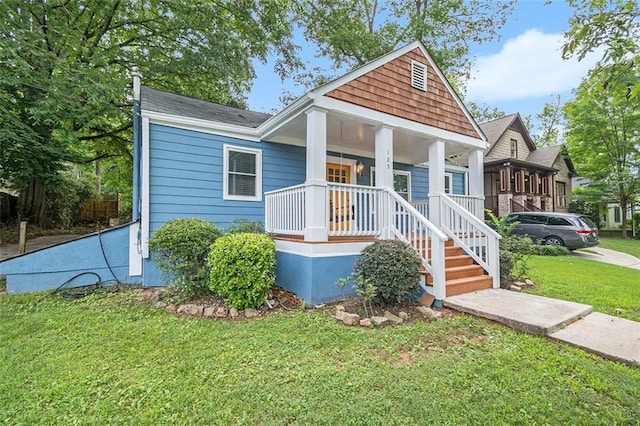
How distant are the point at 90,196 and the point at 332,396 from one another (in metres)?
15.8

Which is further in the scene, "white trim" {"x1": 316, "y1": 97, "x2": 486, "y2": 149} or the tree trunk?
the tree trunk

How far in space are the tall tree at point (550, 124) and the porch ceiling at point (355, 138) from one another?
27779mm

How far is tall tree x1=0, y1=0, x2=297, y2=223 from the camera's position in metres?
6.69

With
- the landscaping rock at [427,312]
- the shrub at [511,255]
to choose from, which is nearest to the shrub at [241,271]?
the landscaping rock at [427,312]

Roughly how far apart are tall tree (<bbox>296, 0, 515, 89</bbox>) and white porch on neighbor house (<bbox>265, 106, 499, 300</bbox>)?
9887mm

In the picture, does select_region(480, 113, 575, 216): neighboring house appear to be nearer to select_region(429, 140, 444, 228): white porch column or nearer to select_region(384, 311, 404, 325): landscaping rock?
select_region(429, 140, 444, 228): white porch column

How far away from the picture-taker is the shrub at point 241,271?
4.39 meters

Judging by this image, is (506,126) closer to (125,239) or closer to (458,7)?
(458,7)

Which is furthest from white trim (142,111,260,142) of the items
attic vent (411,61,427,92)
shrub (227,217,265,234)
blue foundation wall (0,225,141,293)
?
attic vent (411,61,427,92)

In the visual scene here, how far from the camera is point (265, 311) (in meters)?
4.50

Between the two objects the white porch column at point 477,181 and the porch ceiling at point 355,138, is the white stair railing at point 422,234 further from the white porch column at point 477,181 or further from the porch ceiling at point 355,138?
the white porch column at point 477,181

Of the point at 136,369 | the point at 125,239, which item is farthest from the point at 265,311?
the point at 125,239

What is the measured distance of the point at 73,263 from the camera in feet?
18.8

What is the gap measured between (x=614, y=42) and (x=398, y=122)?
3871mm
